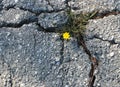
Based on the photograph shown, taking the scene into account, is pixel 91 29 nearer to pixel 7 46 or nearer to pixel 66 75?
pixel 66 75

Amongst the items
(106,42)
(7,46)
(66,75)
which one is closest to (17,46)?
(7,46)

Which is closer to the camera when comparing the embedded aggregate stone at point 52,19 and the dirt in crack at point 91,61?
the dirt in crack at point 91,61

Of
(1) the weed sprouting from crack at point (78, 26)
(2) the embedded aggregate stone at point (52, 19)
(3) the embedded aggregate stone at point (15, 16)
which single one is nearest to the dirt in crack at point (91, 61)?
(1) the weed sprouting from crack at point (78, 26)

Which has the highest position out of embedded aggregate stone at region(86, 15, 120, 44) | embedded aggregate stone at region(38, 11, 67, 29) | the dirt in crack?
embedded aggregate stone at region(38, 11, 67, 29)

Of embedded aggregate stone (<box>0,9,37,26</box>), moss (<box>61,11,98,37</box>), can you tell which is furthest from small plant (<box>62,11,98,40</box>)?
embedded aggregate stone (<box>0,9,37,26</box>)

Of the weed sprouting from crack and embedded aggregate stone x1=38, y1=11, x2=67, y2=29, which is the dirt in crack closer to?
the weed sprouting from crack

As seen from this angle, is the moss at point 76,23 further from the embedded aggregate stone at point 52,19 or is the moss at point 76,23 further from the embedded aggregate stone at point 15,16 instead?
the embedded aggregate stone at point 15,16

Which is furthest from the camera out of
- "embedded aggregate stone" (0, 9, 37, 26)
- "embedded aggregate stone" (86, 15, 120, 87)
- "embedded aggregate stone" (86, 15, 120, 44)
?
"embedded aggregate stone" (0, 9, 37, 26)

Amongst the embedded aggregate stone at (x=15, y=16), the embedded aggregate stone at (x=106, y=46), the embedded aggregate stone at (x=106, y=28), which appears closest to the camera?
the embedded aggregate stone at (x=106, y=46)
